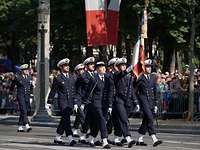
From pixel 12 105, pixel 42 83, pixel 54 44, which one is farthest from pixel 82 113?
pixel 54 44

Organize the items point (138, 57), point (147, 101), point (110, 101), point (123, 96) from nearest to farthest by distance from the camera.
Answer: point (110, 101) < point (147, 101) < point (123, 96) < point (138, 57)

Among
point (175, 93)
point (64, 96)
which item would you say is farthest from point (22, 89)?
point (175, 93)

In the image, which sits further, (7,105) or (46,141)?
(7,105)

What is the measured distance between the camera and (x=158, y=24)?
1187 inches

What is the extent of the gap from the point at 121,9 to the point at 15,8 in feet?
28.1

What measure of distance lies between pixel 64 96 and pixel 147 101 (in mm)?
2110

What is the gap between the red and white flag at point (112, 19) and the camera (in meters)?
26.1

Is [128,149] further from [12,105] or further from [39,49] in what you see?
[12,105]

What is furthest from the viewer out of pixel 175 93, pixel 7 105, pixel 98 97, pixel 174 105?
pixel 7 105

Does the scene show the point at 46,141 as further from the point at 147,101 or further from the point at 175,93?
the point at 175,93

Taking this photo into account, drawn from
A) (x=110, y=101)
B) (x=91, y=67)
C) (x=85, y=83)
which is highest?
(x=91, y=67)

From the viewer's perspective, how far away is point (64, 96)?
52.9 ft

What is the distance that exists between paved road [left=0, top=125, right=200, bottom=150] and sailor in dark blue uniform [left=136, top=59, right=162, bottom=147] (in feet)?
1.08

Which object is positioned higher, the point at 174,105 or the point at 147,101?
the point at 147,101
